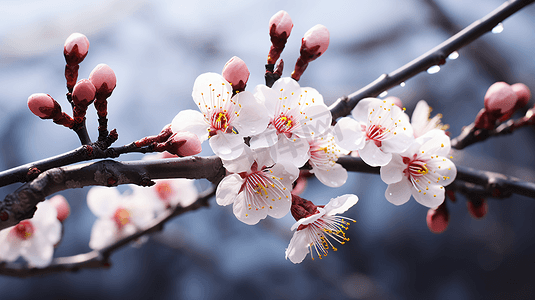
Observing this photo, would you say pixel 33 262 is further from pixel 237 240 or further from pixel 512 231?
pixel 512 231

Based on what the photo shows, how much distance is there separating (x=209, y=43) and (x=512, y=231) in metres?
1.77

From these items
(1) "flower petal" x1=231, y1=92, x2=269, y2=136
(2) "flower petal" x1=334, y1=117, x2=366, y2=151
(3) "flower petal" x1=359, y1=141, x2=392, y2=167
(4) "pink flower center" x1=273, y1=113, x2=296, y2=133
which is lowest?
(3) "flower petal" x1=359, y1=141, x2=392, y2=167

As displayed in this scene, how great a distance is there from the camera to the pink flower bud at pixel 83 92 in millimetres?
454

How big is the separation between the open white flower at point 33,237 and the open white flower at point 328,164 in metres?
0.70

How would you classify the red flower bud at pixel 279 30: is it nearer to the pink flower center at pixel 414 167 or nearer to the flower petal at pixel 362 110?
the flower petal at pixel 362 110

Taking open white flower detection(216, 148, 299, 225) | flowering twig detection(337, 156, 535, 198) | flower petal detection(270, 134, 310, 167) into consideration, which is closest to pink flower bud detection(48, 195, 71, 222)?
open white flower detection(216, 148, 299, 225)

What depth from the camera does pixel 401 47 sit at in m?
1.71

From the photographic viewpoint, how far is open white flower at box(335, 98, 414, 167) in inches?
A: 23.2

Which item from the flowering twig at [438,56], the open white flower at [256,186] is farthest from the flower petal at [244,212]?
the flowering twig at [438,56]

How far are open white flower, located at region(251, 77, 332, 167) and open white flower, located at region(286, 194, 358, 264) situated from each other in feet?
0.32

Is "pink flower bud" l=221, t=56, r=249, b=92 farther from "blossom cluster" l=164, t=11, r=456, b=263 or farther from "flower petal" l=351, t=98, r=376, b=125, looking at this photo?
"flower petal" l=351, t=98, r=376, b=125

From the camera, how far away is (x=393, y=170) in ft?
2.08

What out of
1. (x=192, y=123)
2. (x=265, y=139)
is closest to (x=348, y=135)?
(x=265, y=139)

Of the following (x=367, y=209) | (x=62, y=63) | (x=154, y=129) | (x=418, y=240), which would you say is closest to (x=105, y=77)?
(x=154, y=129)
